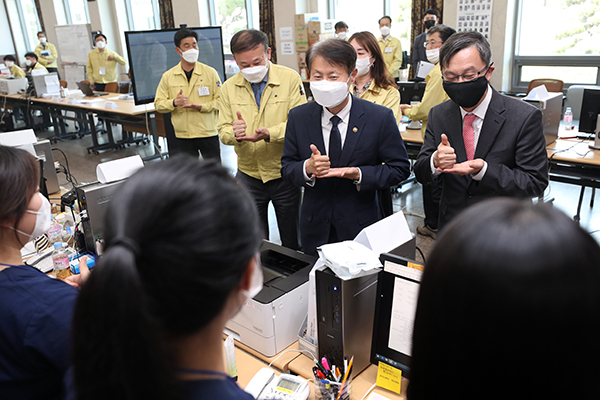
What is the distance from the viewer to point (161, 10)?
10320mm

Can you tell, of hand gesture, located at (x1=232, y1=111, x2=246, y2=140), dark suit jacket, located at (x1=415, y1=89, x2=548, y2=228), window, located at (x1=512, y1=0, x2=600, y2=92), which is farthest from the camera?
window, located at (x1=512, y1=0, x2=600, y2=92)

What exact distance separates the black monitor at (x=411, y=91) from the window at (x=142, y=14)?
8.63 meters

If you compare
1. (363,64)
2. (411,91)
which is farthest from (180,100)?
(411,91)

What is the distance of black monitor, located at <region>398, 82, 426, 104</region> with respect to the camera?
4.06m

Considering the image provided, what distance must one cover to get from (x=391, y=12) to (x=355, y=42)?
5.27 metres

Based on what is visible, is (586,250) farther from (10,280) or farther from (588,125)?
(588,125)

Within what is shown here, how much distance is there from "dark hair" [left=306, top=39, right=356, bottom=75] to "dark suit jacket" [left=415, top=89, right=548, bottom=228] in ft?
1.69

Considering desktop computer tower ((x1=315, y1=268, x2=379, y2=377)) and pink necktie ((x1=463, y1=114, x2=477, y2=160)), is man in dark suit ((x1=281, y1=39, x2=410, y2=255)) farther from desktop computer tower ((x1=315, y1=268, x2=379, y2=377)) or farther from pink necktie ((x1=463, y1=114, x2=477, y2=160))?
desktop computer tower ((x1=315, y1=268, x2=379, y2=377))

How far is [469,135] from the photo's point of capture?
74.7 inches

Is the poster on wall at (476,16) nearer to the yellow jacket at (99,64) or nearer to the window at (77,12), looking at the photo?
the yellow jacket at (99,64)

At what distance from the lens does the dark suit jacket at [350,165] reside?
6.43 feet

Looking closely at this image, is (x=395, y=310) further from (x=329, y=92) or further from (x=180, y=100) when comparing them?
(x=180, y=100)

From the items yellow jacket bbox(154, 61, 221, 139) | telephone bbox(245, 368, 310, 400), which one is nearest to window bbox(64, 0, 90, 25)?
yellow jacket bbox(154, 61, 221, 139)

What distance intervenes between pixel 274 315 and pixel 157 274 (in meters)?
0.88
